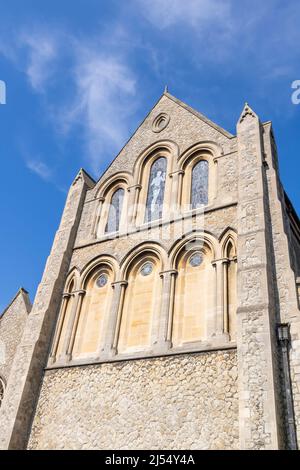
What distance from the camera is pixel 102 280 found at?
13.7 metres

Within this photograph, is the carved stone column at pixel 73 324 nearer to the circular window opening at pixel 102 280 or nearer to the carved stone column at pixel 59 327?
the carved stone column at pixel 59 327

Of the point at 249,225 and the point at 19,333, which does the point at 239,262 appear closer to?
the point at 249,225

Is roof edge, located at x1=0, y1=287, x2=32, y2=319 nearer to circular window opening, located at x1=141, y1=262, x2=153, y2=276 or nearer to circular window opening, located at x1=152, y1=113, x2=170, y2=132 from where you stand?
circular window opening, located at x1=141, y1=262, x2=153, y2=276

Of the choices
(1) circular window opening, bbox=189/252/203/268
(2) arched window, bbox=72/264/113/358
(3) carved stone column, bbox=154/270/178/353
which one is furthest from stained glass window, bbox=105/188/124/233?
(1) circular window opening, bbox=189/252/203/268

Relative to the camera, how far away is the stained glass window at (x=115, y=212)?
15021 millimetres

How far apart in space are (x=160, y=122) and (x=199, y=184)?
13.9ft

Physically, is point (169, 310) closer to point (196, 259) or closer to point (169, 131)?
point (196, 259)

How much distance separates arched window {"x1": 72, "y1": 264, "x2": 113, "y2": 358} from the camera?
12530 millimetres

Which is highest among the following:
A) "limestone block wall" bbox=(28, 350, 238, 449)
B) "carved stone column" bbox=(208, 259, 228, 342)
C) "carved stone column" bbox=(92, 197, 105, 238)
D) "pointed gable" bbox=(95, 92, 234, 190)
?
"pointed gable" bbox=(95, 92, 234, 190)

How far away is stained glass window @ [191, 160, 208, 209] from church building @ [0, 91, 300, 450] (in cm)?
5

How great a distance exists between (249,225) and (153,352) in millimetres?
4281

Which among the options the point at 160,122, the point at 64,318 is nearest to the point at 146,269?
the point at 64,318
